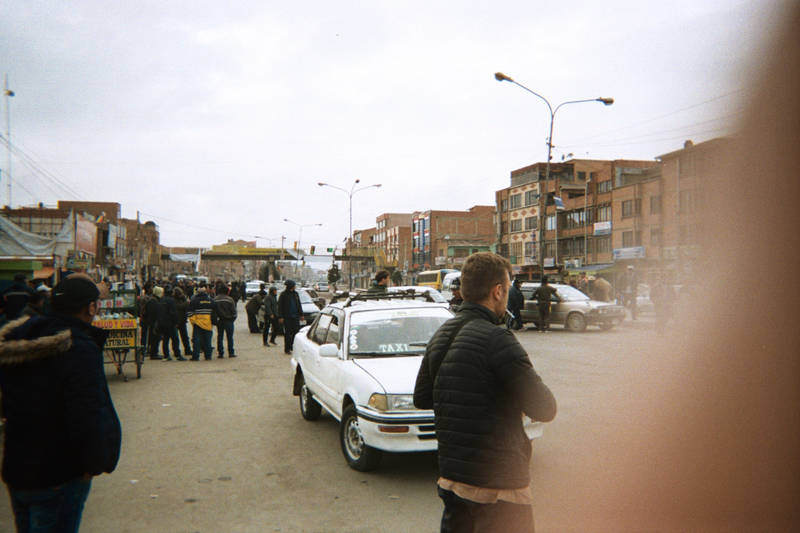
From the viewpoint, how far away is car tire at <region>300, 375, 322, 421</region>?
7410 millimetres

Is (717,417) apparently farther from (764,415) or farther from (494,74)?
(494,74)

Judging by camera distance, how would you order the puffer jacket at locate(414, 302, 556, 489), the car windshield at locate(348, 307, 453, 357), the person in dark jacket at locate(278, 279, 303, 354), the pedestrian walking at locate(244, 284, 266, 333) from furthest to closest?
the pedestrian walking at locate(244, 284, 266, 333), the person in dark jacket at locate(278, 279, 303, 354), the car windshield at locate(348, 307, 453, 357), the puffer jacket at locate(414, 302, 556, 489)

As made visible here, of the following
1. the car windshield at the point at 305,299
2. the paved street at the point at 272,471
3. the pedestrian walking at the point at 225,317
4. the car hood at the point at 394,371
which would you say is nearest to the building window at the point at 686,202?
the paved street at the point at 272,471

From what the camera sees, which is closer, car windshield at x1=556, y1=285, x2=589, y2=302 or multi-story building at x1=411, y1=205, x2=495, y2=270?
car windshield at x1=556, y1=285, x2=589, y2=302

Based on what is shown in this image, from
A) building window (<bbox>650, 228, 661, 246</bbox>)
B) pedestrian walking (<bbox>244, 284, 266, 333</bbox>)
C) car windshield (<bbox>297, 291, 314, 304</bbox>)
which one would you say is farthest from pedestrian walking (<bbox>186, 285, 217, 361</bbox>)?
building window (<bbox>650, 228, 661, 246</bbox>)

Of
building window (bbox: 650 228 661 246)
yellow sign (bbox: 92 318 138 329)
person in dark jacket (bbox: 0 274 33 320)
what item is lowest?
yellow sign (bbox: 92 318 138 329)

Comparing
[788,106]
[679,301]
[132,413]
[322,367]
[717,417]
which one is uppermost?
[788,106]

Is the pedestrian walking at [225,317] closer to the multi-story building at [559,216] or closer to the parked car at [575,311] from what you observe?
the parked car at [575,311]

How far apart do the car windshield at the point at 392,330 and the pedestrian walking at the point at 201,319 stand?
821cm

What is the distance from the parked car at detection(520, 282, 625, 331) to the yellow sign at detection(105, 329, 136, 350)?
14.8 meters

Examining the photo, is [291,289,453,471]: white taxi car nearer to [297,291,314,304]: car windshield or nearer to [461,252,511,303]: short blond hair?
[461,252,511,303]: short blond hair

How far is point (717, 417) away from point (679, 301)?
18.8 inches

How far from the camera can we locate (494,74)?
2569 centimetres

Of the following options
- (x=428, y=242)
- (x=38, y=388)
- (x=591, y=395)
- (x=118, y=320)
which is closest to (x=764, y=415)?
(x=38, y=388)
